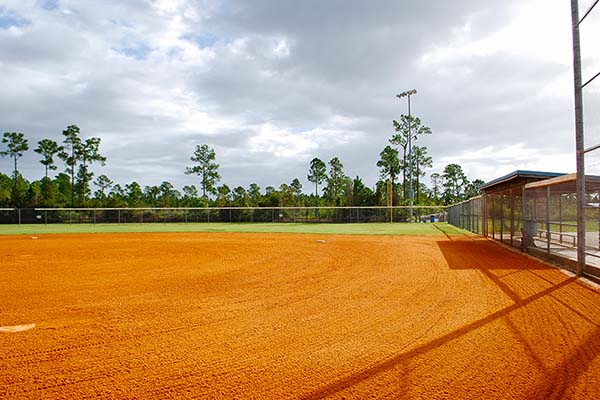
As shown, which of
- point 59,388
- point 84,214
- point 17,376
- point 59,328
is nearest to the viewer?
point 59,388

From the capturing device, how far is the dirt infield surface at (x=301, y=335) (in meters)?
3.65

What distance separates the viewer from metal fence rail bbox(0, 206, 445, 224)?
1670 inches

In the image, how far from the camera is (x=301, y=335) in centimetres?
507

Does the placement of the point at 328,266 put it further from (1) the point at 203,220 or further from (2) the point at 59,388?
(1) the point at 203,220

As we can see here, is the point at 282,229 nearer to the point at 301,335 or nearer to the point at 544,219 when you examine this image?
the point at 544,219

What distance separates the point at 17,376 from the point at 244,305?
132 inches

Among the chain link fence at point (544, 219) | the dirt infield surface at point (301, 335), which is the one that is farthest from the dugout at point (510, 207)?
the dirt infield surface at point (301, 335)

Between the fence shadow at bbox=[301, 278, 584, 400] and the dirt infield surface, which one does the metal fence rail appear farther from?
the fence shadow at bbox=[301, 278, 584, 400]

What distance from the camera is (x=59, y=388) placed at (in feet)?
11.8

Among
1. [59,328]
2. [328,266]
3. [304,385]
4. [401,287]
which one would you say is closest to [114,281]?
[59,328]

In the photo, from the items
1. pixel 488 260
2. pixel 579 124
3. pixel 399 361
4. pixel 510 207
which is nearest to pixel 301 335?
pixel 399 361

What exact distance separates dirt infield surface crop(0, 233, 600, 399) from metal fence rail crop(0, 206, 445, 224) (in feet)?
114

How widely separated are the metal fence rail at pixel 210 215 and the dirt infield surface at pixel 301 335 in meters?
34.8

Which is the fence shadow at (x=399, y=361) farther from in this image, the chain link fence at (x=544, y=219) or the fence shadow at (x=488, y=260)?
the fence shadow at (x=488, y=260)
